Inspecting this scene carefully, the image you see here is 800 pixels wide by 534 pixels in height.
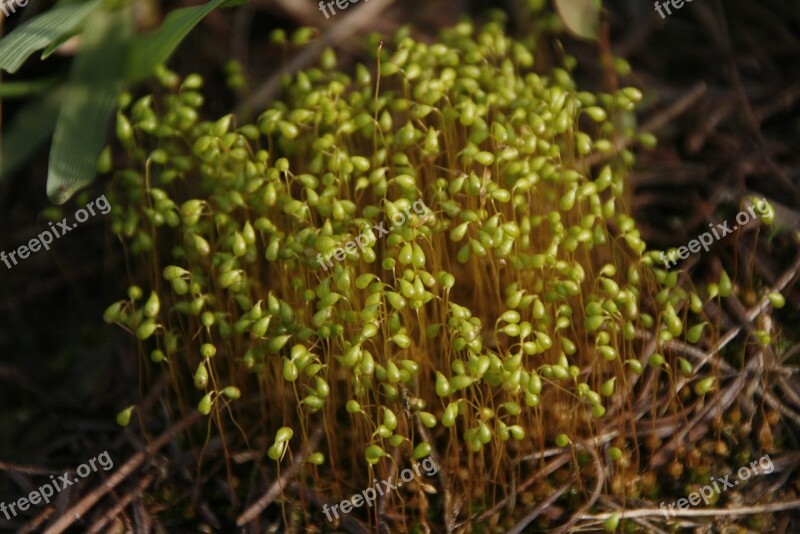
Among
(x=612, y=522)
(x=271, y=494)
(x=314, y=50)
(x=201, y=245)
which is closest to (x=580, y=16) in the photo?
(x=314, y=50)

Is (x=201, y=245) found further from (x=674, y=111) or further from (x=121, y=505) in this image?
(x=674, y=111)

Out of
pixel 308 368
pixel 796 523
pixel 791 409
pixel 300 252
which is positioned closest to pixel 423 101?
pixel 300 252

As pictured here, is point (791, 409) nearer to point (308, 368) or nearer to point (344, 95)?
point (308, 368)

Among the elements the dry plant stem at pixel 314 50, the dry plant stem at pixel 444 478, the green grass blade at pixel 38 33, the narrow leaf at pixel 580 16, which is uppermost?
the green grass blade at pixel 38 33

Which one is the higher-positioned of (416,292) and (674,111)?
(416,292)

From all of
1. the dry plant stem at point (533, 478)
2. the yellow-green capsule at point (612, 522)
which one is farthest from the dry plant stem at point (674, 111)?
the yellow-green capsule at point (612, 522)

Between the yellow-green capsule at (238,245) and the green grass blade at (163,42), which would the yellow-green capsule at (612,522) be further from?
the green grass blade at (163,42)
